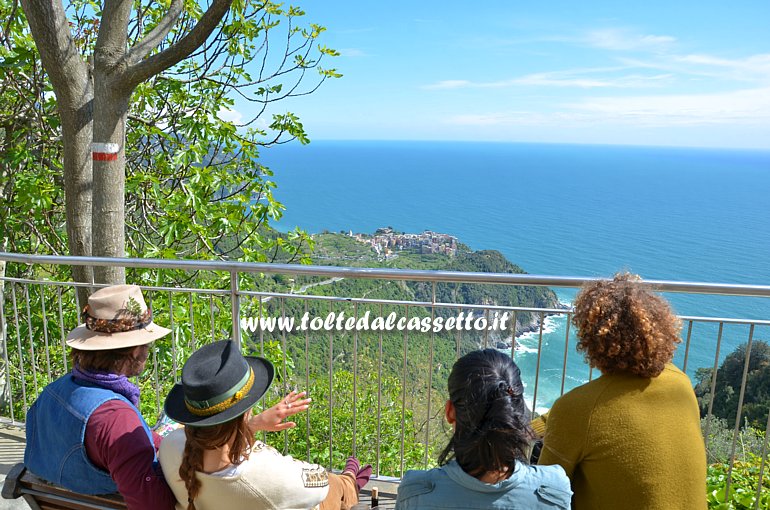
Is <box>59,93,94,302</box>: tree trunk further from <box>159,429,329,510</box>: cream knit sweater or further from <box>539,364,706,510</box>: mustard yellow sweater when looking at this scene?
<box>539,364,706,510</box>: mustard yellow sweater

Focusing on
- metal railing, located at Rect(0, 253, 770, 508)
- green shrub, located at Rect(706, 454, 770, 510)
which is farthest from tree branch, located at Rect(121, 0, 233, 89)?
green shrub, located at Rect(706, 454, 770, 510)

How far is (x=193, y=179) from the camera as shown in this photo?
21.2 feet

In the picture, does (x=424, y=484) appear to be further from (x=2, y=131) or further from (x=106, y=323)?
(x=2, y=131)

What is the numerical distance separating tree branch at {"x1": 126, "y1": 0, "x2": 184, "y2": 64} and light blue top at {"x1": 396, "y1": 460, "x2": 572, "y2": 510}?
3.83m

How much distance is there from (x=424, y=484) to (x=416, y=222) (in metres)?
86.3

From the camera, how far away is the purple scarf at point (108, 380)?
200 centimetres

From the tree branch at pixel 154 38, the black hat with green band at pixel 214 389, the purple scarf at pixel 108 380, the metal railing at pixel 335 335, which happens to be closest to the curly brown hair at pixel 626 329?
the metal railing at pixel 335 335

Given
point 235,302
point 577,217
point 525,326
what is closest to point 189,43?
point 235,302

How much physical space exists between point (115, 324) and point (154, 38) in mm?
3209

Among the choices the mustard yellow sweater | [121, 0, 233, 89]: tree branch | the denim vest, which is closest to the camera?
the mustard yellow sweater

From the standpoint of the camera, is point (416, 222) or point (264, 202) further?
point (416, 222)

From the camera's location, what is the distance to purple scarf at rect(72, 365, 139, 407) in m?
2.00

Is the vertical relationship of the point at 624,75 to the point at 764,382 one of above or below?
above

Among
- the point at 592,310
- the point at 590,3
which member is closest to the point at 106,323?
the point at 592,310
